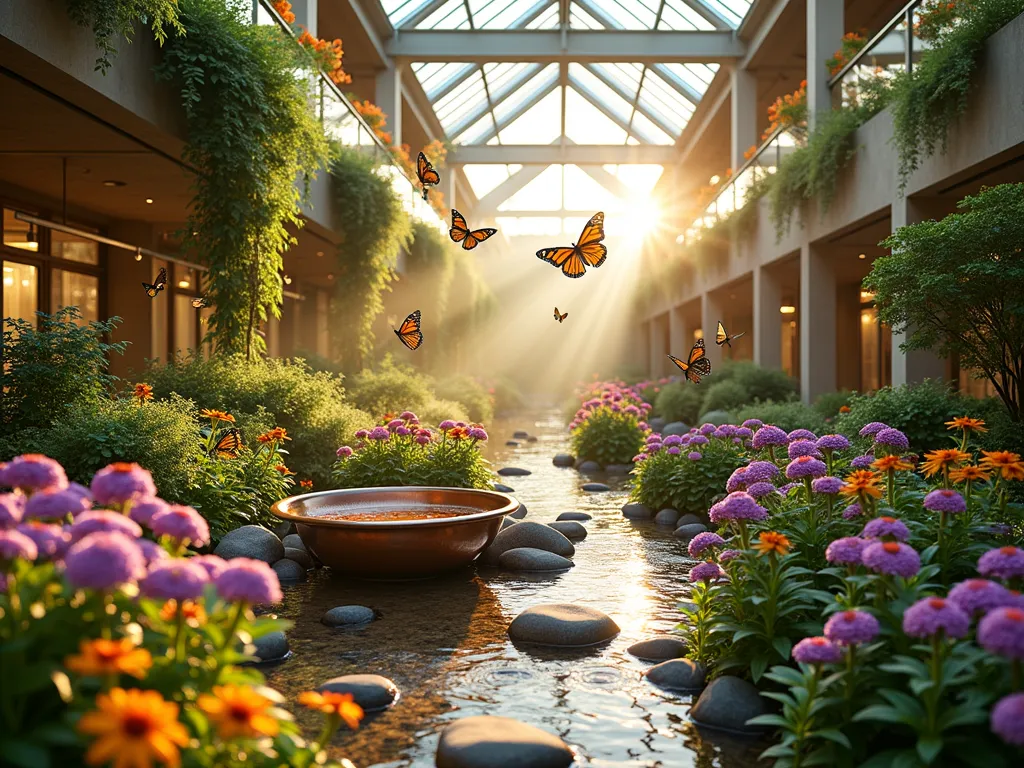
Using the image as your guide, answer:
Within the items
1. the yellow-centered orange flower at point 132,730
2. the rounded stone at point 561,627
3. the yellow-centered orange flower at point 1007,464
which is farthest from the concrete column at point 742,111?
the yellow-centered orange flower at point 132,730

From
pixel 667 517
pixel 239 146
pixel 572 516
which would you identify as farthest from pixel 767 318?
pixel 239 146

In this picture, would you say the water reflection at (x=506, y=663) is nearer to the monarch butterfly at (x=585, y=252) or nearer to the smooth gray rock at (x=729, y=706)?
the smooth gray rock at (x=729, y=706)

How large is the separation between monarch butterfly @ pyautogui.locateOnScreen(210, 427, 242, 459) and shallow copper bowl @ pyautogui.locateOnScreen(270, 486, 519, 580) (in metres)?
0.84

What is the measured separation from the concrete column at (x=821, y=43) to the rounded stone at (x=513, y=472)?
267 inches

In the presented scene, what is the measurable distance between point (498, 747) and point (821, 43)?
12.9 meters

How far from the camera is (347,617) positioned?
15.8ft

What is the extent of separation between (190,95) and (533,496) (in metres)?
5.42

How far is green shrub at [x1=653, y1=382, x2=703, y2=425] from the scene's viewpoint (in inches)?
655

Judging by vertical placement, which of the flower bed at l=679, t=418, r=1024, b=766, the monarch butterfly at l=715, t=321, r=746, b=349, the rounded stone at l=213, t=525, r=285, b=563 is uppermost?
the monarch butterfly at l=715, t=321, r=746, b=349

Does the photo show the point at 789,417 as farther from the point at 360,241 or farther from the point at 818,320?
the point at 360,241

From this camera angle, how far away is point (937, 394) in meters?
7.77

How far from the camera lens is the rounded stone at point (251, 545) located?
5.66 metres

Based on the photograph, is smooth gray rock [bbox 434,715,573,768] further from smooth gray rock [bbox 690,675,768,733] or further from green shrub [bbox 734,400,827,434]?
green shrub [bbox 734,400,827,434]

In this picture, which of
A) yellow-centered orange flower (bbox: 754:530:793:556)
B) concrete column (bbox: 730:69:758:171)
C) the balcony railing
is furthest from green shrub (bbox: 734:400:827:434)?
concrete column (bbox: 730:69:758:171)
